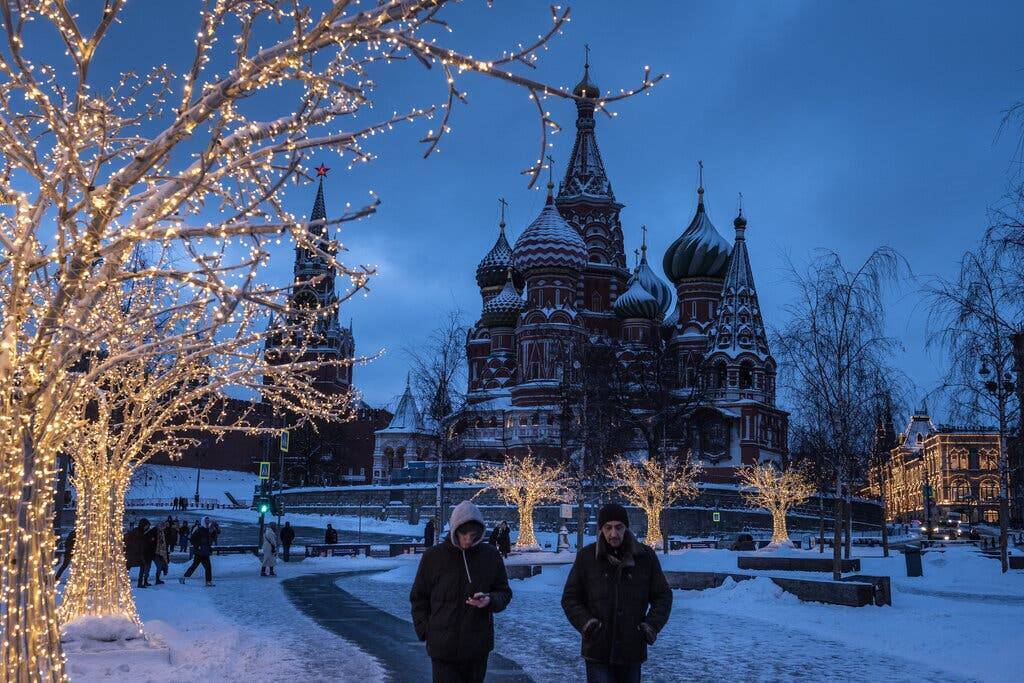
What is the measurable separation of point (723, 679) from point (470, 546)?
494 centimetres

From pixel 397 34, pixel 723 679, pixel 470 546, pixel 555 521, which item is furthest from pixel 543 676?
pixel 555 521

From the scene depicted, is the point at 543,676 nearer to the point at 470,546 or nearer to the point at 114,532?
the point at 470,546

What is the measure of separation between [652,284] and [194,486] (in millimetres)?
44912

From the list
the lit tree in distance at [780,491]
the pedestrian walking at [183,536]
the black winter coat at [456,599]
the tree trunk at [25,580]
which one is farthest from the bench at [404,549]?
the black winter coat at [456,599]

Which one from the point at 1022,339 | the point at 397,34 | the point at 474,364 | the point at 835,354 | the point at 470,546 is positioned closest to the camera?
the point at 397,34

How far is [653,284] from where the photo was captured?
245 ft

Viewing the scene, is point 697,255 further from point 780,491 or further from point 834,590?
point 834,590

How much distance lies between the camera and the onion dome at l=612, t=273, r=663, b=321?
68688 mm

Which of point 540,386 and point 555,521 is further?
point 540,386

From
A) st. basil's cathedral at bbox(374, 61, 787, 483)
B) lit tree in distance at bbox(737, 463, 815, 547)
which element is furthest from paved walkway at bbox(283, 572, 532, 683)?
st. basil's cathedral at bbox(374, 61, 787, 483)

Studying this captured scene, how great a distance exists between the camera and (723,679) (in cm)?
1020

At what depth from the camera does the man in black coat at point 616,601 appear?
6102 mm

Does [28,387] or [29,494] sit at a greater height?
[28,387]

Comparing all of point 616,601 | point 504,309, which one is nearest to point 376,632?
point 616,601
